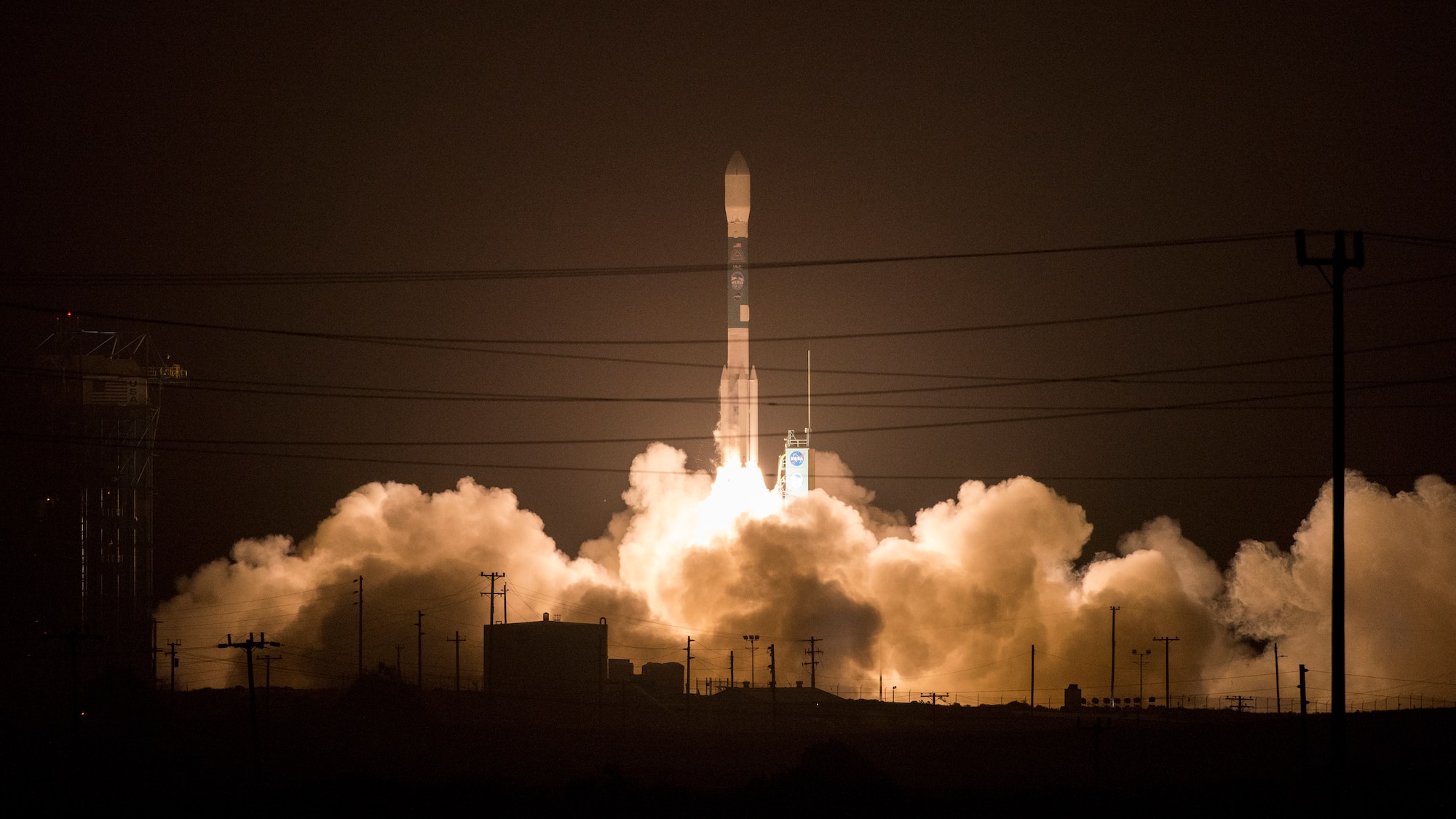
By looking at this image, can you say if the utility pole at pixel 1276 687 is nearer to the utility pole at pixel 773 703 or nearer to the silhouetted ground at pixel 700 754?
the silhouetted ground at pixel 700 754

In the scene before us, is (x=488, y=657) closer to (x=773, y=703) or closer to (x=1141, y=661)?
(x=773, y=703)

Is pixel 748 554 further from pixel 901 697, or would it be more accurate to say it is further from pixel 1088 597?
pixel 1088 597

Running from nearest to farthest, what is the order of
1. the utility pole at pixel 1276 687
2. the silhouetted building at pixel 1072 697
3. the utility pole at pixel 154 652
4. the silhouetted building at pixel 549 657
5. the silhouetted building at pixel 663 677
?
the utility pole at pixel 1276 687 < the silhouetted building at pixel 549 657 < the silhouetted building at pixel 663 677 < the silhouetted building at pixel 1072 697 < the utility pole at pixel 154 652

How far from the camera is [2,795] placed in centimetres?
4866

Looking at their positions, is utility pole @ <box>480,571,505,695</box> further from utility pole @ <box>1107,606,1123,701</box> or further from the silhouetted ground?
utility pole @ <box>1107,606,1123,701</box>

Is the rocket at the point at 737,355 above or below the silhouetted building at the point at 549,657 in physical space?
above

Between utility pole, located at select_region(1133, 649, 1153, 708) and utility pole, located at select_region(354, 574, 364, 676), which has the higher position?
utility pole, located at select_region(354, 574, 364, 676)

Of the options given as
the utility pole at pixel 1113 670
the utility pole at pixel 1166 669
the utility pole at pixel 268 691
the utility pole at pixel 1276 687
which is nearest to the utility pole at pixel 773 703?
the utility pole at pixel 1113 670

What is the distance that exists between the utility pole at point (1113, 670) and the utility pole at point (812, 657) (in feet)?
52.6

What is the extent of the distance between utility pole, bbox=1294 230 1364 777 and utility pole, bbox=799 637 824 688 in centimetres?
4413

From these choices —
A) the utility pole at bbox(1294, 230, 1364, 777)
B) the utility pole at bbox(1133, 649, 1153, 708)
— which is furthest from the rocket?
the utility pole at bbox(1294, 230, 1364, 777)

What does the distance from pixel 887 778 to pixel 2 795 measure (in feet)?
96.8

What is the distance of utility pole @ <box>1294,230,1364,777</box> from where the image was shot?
34.0 meters

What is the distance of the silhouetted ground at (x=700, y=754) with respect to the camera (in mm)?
48000
